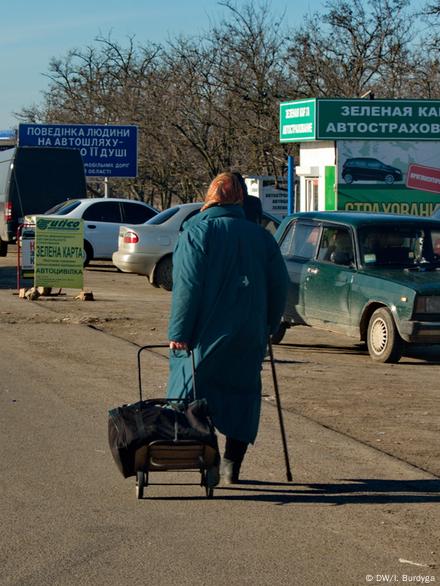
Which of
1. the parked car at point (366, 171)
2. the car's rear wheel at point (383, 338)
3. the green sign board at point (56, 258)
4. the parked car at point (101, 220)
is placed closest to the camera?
the car's rear wheel at point (383, 338)

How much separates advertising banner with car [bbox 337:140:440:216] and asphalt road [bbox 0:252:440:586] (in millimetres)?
13259

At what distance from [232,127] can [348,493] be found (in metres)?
32.4

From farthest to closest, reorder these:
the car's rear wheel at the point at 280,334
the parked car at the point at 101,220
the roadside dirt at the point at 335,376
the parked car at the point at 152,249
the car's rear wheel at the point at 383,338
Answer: the parked car at the point at 101,220
the parked car at the point at 152,249
the car's rear wheel at the point at 280,334
the car's rear wheel at the point at 383,338
the roadside dirt at the point at 335,376

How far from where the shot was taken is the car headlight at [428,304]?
41.8 feet

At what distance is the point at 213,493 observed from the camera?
7086 mm

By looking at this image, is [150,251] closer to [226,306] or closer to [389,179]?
[389,179]

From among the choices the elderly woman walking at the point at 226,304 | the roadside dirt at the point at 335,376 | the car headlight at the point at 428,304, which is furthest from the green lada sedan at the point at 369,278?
the elderly woman walking at the point at 226,304

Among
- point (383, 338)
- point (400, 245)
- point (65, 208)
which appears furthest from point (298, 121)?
point (383, 338)

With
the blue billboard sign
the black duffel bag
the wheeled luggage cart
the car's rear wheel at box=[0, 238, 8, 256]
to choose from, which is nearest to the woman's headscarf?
the black duffel bag

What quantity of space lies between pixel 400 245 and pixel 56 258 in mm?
7954

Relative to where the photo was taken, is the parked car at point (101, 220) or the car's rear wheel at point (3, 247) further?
the car's rear wheel at point (3, 247)

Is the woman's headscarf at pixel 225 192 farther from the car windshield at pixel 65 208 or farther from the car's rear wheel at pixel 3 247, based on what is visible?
the car's rear wheel at pixel 3 247

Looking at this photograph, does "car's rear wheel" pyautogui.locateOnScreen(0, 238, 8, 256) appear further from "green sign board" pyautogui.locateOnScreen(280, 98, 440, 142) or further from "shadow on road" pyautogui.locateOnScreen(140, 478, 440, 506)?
"shadow on road" pyautogui.locateOnScreen(140, 478, 440, 506)

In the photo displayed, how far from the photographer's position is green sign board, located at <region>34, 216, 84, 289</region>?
20.2 meters
